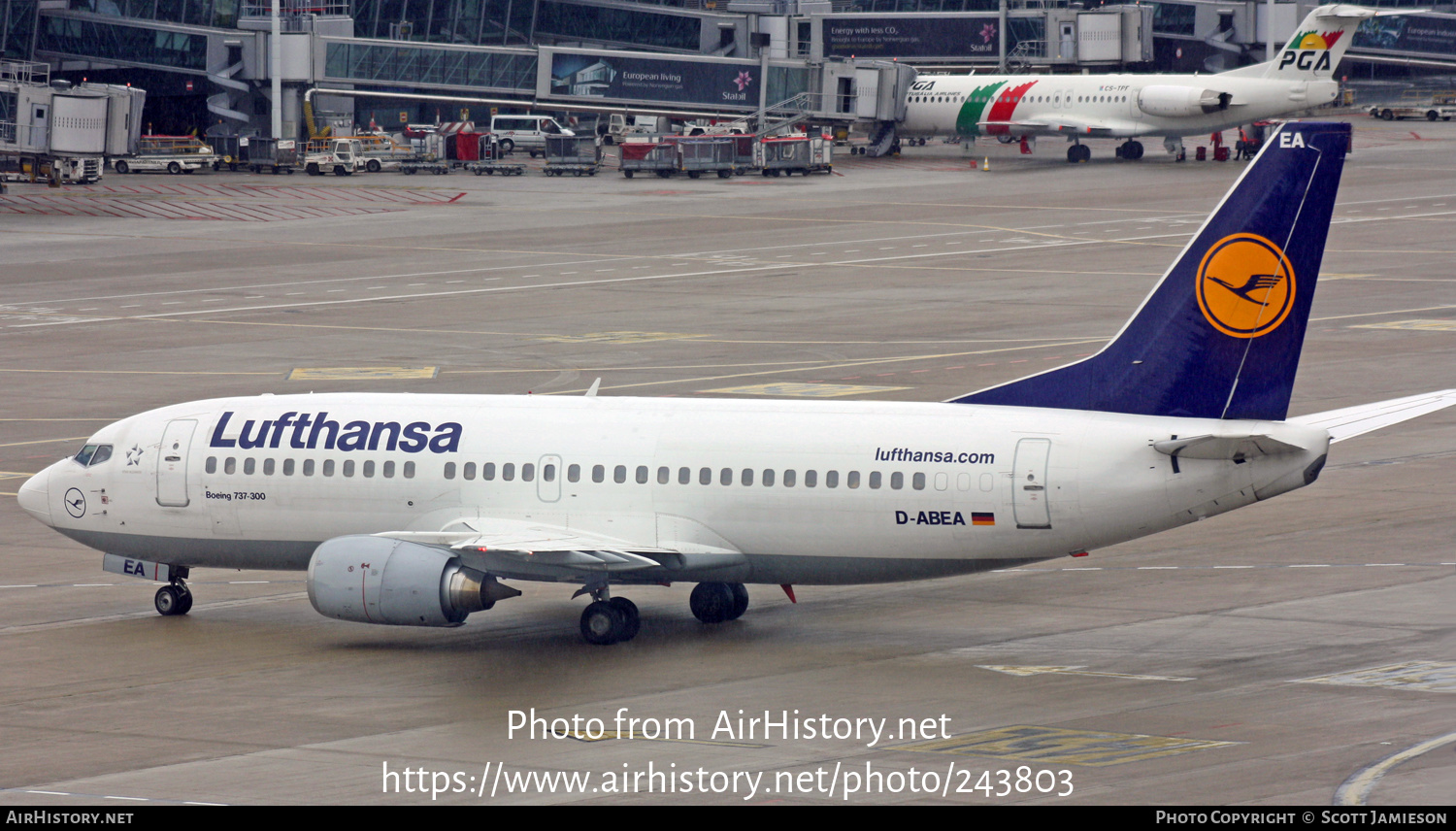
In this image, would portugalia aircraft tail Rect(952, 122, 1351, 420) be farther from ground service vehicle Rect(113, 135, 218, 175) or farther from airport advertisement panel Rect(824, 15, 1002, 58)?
airport advertisement panel Rect(824, 15, 1002, 58)

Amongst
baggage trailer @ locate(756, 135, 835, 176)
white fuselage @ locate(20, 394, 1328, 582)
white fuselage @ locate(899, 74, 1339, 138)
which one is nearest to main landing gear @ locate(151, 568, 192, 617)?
white fuselage @ locate(20, 394, 1328, 582)

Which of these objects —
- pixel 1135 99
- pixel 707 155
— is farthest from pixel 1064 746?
pixel 1135 99

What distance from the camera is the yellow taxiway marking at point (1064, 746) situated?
74.6 ft

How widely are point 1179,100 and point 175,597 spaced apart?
326ft

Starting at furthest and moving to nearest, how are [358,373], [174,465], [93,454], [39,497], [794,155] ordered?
[794,155], [358,373], [39,497], [93,454], [174,465]

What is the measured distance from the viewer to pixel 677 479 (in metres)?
30.4

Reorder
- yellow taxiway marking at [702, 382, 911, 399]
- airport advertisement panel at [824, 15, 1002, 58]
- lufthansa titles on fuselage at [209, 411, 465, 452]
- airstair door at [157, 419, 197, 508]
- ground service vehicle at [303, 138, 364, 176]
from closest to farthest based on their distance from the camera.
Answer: lufthansa titles on fuselage at [209, 411, 465, 452], airstair door at [157, 419, 197, 508], yellow taxiway marking at [702, 382, 911, 399], ground service vehicle at [303, 138, 364, 176], airport advertisement panel at [824, 15, 1002, 58]

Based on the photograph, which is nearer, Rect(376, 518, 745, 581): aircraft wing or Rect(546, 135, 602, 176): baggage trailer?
Rect(376, 518, 745, 581): aircraft wing

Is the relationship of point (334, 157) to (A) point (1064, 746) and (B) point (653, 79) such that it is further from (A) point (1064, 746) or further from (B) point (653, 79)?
(A) point (1064, 746)

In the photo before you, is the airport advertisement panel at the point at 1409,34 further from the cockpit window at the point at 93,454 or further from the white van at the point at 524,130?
the cockpit window at the point at 93,454

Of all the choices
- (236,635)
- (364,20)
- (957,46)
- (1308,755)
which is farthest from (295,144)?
(1308,755)

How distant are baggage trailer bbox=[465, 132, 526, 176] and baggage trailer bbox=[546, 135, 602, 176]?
3.30 m

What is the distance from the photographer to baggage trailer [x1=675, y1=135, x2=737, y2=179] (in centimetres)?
12469

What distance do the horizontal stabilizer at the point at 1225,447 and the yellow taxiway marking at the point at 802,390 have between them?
2533 cm
